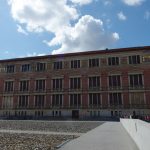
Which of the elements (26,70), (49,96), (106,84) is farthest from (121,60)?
(26,70)

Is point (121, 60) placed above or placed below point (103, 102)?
above

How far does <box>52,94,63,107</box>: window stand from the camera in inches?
1971

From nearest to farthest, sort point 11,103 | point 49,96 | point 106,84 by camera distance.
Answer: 1. point 106,84
2. point 49,96
3. point 11,103

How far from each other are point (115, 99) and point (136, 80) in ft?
19.1

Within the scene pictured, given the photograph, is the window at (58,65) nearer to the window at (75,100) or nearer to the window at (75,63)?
the window at (75,63)

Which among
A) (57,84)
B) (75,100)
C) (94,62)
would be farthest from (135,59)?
(57,84)

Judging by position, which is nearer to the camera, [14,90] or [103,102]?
[103,102]

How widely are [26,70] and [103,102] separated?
21.3 m

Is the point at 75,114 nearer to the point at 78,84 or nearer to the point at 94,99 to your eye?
the point at 94,99

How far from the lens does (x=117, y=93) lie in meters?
46.1

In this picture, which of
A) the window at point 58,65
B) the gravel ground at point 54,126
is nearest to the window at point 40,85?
the window at point 58,65

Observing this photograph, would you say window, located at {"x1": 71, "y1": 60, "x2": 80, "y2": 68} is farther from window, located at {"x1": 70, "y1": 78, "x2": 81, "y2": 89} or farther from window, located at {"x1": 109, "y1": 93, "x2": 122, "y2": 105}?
window, located at {"x1": 109, "y1": 93, "x2": 122, "y2": 105}

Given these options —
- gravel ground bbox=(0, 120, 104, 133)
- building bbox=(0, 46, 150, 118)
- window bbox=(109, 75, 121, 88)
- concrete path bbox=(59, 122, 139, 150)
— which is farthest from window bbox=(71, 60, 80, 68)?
concrete path bbox=(59, 122, 139, 150)

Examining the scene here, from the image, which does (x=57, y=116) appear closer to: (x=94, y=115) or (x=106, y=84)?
(x=94, y=115)
